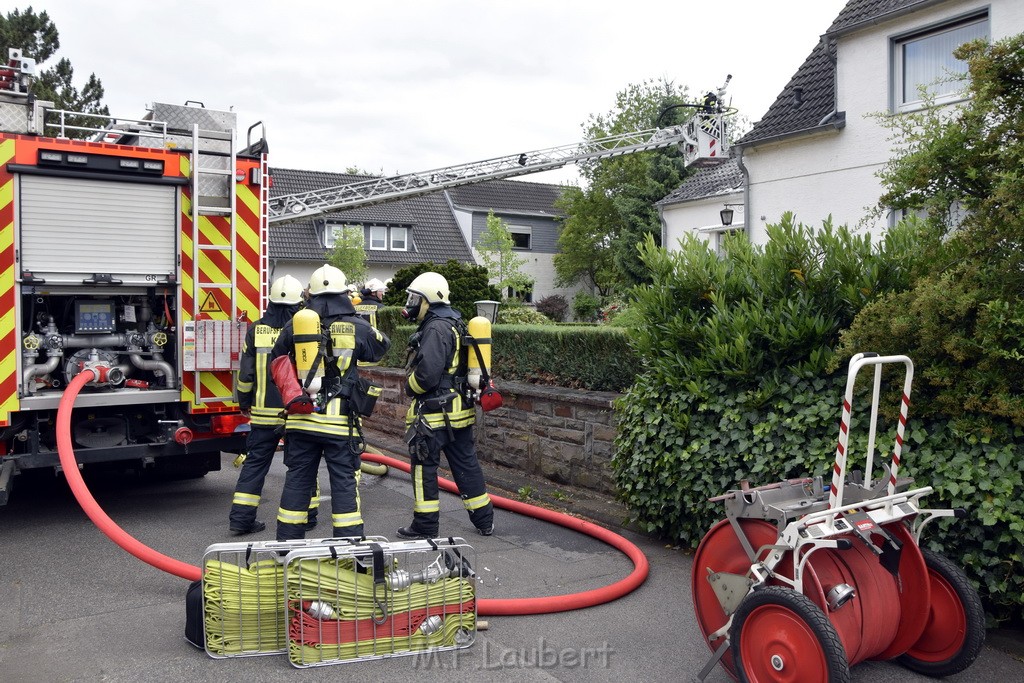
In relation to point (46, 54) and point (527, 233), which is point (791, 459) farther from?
point (527, 233)

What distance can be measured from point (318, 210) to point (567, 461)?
22730mm

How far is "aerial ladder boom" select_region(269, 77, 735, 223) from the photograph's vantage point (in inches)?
1129

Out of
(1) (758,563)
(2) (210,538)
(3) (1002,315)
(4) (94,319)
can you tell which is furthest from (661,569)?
(4) (94,319)

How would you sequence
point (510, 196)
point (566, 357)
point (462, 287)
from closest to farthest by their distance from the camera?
point (566, 357) < point (462, 287) < point (510, 196)

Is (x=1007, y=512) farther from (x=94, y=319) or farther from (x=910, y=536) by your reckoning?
(x=94, y=319)

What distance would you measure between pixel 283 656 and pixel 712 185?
22228mm

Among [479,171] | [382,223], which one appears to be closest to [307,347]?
[479,171]

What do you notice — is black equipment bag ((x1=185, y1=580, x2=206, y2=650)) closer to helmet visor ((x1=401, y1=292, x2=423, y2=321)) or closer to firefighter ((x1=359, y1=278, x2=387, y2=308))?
helmet visor ((x1=401, y1=292, x2=423, y2=321))

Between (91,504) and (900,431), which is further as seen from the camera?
(91,504)

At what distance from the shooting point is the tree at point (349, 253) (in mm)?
32875

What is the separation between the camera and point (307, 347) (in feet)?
18.4

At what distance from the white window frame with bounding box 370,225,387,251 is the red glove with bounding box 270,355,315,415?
3184 cm

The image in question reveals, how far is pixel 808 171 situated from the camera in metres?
15.9

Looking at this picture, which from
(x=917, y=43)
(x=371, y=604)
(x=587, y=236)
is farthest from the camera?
(x=587, y=236)
